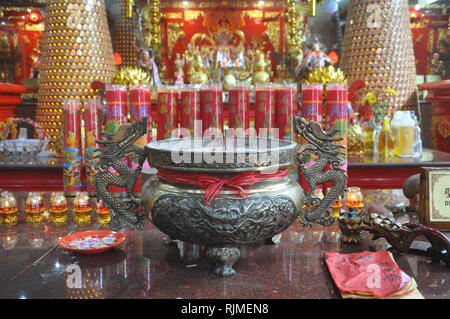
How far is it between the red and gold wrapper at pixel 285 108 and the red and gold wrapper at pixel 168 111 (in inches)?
12.7

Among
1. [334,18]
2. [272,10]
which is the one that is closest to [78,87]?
[272,10]

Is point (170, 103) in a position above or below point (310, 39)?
below

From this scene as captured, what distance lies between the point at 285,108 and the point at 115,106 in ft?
1.74

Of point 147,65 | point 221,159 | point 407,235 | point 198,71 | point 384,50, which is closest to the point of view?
point 221,159

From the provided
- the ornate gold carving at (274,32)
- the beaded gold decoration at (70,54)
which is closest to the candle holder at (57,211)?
the beaded gold decoration at (70,54)

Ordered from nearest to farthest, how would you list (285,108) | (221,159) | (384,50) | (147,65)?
1. (221,159)
2. (285,108)
3. (384,50)
4. (147,65)

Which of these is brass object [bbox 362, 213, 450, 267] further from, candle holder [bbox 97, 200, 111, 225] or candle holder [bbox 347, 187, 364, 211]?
candle holder [bbox 97, 200, 111, 225]

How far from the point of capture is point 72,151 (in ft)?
4.67

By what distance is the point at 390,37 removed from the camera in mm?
3211

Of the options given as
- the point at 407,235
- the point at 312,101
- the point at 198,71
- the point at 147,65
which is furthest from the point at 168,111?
the point at 198,71

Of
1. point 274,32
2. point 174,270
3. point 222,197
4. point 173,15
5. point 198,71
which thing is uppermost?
point 173,15

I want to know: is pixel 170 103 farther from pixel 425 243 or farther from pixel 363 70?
pixel 363 70

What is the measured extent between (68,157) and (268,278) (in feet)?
2.96

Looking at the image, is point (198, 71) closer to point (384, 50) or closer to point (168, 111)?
point (384, 50)
